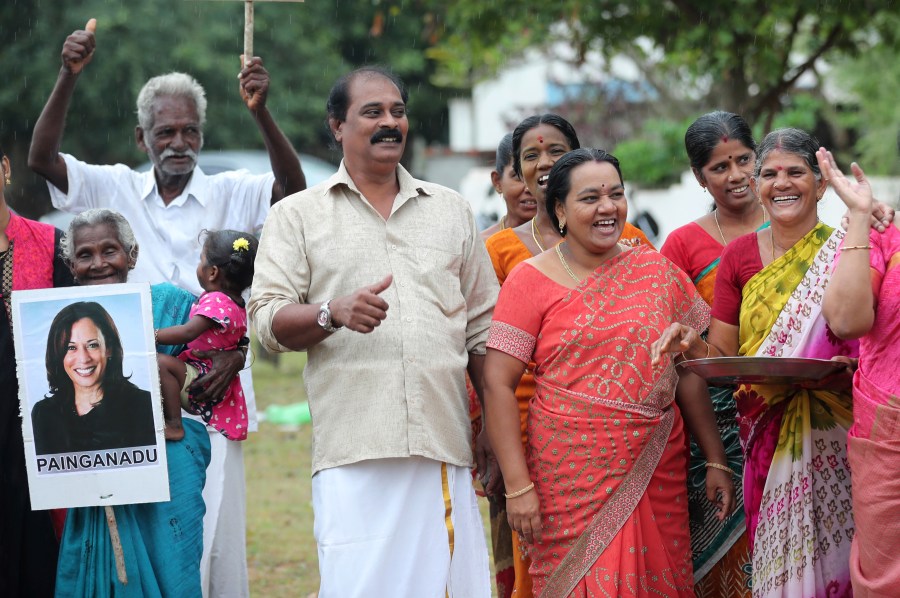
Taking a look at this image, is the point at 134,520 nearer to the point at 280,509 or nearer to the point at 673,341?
the point at 673,341

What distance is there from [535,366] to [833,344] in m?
1.05

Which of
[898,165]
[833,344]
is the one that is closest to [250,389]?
[833,344]

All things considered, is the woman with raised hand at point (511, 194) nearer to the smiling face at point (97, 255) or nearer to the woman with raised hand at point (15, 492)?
the smiling face at point (97, 255)

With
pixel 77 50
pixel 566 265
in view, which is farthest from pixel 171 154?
pixel 566 265

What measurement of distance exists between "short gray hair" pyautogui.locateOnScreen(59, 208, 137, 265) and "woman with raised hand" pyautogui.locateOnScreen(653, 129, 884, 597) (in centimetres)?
211

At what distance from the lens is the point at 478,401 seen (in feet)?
16.2

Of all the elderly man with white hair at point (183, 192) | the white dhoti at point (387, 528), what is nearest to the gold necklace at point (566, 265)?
the white dhoti at point (387, 528)

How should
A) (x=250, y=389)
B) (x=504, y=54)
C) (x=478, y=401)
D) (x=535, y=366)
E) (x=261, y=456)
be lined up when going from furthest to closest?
1. (x=504, y=54)
2. (x=261, y=456)
3. (x=250, y=389)
4. (x=478, y=401)
5. (x=535, y=366)

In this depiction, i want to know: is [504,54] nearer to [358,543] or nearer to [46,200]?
[46,200]

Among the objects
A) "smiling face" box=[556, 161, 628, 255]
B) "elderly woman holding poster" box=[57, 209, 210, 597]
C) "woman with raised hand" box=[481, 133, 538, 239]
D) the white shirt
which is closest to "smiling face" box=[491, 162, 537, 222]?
"woman with raised hand" box=[481, 133, 538, 239]

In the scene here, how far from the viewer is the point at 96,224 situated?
455 centimetres

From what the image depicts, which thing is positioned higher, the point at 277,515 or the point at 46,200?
the point at 46,200

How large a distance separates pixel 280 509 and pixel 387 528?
182 inches

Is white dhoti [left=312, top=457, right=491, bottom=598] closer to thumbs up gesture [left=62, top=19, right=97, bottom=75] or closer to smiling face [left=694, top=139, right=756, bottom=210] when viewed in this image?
smiling face [left=694, top=139, right=756, bottom=210]
